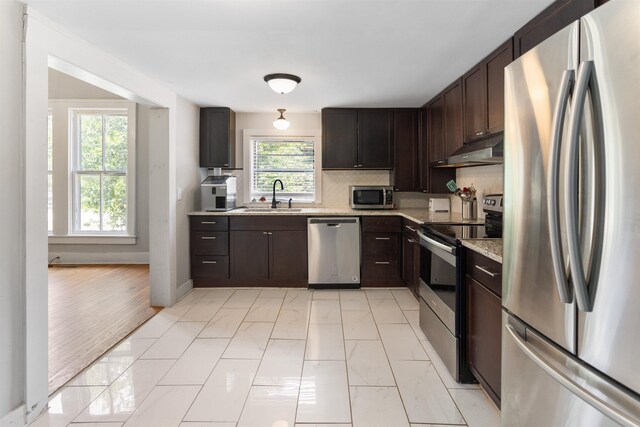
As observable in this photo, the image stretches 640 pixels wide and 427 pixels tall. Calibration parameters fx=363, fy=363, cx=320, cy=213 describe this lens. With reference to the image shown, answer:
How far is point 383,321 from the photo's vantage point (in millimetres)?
3355

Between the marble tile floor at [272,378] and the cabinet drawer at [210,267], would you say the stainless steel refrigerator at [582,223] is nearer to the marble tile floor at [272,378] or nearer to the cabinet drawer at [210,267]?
the marble tile floor at [272,378]

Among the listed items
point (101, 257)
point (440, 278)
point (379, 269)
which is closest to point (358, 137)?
point (379, 269)

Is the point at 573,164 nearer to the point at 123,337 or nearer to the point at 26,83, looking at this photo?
the point at 26,83

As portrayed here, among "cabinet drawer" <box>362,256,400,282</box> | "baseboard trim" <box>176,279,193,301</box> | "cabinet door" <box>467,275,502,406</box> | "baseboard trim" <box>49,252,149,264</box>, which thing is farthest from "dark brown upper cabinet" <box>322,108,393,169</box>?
"baseboard trim" <box>49,252,149,264</box>

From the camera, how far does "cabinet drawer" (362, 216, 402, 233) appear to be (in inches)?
173

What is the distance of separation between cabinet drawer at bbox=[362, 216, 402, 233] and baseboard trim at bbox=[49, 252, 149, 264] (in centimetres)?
369

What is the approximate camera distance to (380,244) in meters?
A: 4.40

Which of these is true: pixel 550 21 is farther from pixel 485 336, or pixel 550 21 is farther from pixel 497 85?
pixel 485 336

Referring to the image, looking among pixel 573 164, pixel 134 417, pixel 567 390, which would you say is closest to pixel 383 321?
pixel 134 417

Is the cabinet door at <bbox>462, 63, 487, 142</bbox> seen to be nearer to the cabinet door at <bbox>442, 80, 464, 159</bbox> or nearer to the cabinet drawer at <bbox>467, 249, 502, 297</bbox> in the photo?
the cabinet door at <bbox>442, 80, 464, 159</bbox>

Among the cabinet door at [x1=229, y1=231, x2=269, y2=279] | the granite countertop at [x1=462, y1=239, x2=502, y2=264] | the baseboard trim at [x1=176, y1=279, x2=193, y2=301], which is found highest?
the granite countertop at [x1=462, y1=239, x2=502, y2=264]

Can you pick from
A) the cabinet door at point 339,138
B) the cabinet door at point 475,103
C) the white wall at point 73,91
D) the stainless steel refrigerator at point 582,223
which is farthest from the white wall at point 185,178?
the stainless steel refrigerator at point 582,223

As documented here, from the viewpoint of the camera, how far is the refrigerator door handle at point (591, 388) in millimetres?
877

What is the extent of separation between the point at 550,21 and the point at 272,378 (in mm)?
2695
